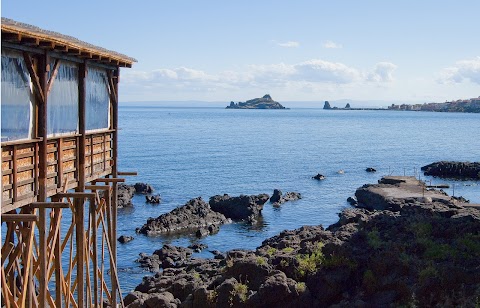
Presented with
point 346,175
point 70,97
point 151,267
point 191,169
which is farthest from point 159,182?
point 70,97

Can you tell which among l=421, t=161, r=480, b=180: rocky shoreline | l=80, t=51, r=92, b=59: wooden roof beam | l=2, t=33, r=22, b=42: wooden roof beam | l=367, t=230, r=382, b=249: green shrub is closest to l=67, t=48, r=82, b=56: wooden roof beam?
l=80, t=51, r=92, b=59: wooden roof beam

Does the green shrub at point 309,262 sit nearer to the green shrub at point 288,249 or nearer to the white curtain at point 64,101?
the green shrub at point 288,249

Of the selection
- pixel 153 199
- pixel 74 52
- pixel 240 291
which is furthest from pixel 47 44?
pixel 153 199

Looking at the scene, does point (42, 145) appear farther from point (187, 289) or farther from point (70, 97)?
point (187, 289)

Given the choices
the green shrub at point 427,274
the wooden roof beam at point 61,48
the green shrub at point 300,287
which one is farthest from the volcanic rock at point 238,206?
the wooden roof beam at point 61,48

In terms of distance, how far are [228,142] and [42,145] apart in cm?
10960

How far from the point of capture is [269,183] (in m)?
70.9

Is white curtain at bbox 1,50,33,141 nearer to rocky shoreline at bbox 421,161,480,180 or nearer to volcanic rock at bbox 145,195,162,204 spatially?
volcanic rock at bbox 145,195,162,204

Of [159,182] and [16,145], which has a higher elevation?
[16,145]

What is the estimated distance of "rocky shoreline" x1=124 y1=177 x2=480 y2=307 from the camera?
22625mm

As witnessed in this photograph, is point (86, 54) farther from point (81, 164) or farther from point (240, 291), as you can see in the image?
point (240, 291)

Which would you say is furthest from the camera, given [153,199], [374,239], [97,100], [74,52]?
[153,199]

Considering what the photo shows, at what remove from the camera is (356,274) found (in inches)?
963

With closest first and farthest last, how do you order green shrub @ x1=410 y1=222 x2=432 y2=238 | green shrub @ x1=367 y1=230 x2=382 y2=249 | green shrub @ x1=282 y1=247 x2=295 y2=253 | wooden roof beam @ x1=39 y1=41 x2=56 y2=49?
wooden roof beam @ x1=39 y1=41 x2=56 y2=49 < green shrub @ x1=367 y1=230 x2=382 y2=249 < green shrub @ x1=410 y1=222 x2=432 y2=238 < green shrub @ x1=282 y1=247 x2=295 y2=253
